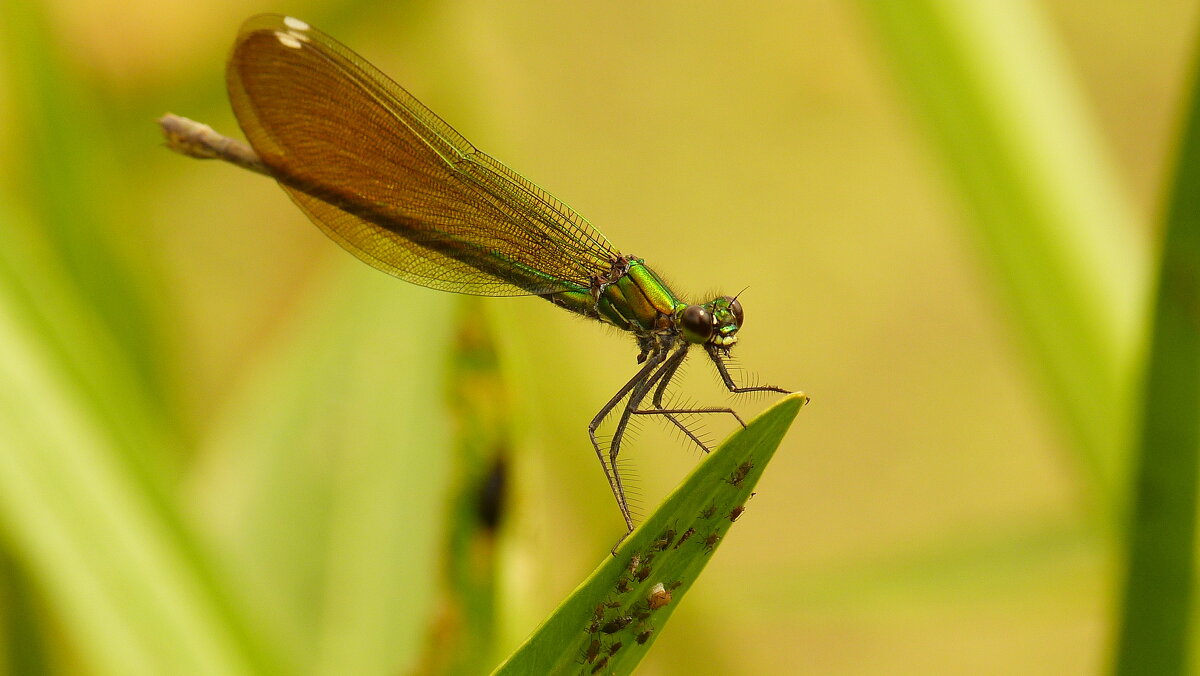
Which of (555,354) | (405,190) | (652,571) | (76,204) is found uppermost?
(76,204)

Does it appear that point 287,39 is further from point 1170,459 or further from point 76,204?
point 1170,459

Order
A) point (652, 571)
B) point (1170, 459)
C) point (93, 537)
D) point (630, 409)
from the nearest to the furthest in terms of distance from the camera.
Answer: point (652, 571), point (1170, 459), point (93, 537), point (630, 409)

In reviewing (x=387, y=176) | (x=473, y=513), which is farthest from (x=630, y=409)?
(x=387, y=176)

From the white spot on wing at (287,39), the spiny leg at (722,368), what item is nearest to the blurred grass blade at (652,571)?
the spiny leg at (722,368)

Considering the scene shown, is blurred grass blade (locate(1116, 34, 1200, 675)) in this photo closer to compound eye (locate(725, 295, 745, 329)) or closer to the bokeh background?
the bokeh background

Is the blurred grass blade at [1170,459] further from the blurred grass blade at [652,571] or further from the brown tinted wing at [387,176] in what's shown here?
the brown tinted wing at [387,176]

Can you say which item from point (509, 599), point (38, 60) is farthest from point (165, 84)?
point (509, 599)

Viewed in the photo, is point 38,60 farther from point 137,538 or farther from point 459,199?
point 137,538
